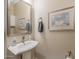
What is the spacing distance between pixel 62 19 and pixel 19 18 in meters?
0.99

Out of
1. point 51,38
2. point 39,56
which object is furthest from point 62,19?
point 39,56

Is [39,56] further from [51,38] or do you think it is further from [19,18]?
[19,18]

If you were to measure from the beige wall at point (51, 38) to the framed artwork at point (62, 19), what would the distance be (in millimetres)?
86

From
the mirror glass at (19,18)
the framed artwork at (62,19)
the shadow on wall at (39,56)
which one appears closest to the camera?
the framed artwork at (62,19)

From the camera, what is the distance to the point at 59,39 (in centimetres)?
218

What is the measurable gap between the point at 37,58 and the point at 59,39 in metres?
0.93

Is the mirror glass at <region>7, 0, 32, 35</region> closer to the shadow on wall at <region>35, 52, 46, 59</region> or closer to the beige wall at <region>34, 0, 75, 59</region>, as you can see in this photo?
the beige wall at <region>34, 0, 75, 59</region>

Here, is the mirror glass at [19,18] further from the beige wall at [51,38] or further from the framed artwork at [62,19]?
the framed artwork at [62,19]

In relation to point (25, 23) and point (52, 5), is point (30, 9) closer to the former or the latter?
point (25, 23)

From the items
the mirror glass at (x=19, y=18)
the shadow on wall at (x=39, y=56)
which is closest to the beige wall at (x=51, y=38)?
the shadow on wall at (x=39, y=56)

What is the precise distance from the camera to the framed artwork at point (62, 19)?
1978mm
